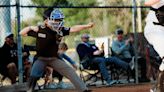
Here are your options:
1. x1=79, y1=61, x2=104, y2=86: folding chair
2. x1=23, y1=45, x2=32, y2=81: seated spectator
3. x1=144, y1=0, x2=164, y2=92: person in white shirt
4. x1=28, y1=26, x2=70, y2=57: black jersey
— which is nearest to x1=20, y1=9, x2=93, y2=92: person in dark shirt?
x1=28, y1=26, x2=70, y2=57: black jersey

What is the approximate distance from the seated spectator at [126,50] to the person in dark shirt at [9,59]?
2.77 m

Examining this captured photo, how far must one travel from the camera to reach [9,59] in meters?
11.2

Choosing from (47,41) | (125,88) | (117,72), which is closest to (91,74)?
(117,72)

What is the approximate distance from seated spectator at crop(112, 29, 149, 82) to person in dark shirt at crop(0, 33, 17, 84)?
277cm

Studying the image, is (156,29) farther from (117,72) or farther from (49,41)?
(117,72)

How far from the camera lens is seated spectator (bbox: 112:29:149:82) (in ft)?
41.4

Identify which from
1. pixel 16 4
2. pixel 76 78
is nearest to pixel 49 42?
pixel 76 78

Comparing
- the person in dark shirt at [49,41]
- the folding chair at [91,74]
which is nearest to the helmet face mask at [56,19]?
the person in dark shirt at [49,41]

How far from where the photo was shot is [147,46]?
41.6ft

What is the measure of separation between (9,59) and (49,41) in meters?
2.14

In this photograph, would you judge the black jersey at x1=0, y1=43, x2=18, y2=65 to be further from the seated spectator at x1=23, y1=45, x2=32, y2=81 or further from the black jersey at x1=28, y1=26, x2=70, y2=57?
the black jersey at x1=28, y1=26, x2=70, y2=57

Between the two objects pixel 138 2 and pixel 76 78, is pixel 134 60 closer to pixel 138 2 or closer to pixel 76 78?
pixel 138 2

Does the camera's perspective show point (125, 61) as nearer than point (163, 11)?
No

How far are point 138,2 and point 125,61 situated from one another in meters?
1.93
